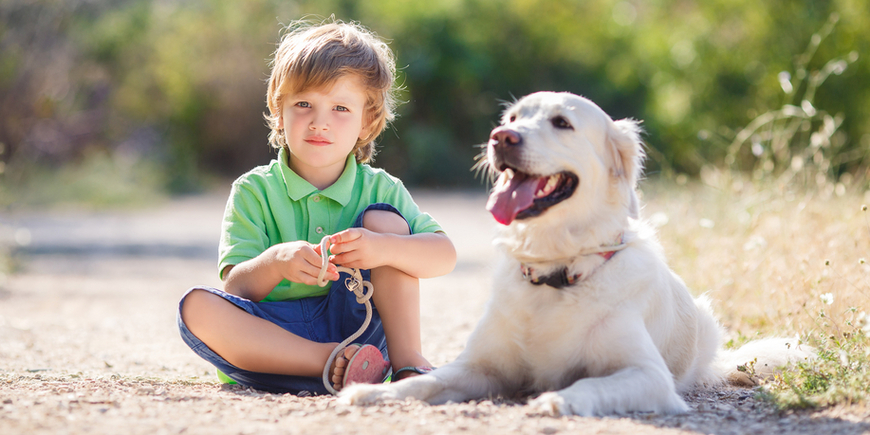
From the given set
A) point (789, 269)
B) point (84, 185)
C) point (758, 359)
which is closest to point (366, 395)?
point (758, 359)

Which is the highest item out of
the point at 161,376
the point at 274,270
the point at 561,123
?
the point at 561,123

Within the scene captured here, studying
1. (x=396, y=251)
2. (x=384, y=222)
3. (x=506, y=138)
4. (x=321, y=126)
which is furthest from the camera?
(x=321, y=126)

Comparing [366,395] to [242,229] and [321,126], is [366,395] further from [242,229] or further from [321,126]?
[321,126]

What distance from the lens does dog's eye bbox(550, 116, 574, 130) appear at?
9.32 feet

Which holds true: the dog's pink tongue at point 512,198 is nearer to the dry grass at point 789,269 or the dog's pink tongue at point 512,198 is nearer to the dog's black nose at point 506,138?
the dog's black nose at point 506,138

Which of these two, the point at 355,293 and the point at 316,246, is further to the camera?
the point at 355,293

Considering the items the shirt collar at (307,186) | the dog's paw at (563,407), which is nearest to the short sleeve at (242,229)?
the shirt collar at (307,186)

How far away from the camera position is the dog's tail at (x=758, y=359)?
3.19 m

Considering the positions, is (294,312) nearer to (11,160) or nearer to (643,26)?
(11,160)

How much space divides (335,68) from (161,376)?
1612mm

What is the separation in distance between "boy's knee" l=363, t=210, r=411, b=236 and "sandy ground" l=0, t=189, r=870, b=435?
42cm

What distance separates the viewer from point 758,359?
3301mm

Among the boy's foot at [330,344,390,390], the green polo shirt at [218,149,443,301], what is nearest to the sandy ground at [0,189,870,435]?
the boy's foot at [330,344,390,390]

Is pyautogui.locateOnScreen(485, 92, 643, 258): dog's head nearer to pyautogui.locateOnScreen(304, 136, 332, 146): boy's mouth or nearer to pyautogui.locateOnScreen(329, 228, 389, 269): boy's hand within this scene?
pyautogui.locateOnScreen(329, 228, 389, 269): boy's hand
